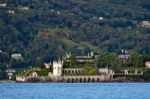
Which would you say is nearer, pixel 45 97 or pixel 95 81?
pixel 45 97

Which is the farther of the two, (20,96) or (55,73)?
(55,73)

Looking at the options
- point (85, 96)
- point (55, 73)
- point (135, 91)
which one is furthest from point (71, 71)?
point (85, 96)

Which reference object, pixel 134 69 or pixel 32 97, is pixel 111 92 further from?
pixel 134 69

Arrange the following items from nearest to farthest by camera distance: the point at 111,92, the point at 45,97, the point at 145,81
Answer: the point at 45,97
the point at 111,92
the point at 145,81

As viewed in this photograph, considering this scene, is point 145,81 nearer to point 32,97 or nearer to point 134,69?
point 134,69

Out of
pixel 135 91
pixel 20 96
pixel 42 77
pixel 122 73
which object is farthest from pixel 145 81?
pixel 20 96

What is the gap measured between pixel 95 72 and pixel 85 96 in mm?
65915

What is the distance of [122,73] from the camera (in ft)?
640

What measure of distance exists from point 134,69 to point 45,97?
67.5m

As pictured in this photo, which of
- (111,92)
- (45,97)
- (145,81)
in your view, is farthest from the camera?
(145,81)

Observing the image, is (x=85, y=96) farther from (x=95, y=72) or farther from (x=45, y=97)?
A: (x=95, y=72)

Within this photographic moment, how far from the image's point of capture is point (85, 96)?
432 ft

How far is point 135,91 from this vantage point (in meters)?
145

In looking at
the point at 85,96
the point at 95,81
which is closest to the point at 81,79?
the point at 95,81
